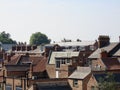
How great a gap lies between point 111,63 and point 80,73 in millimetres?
6580

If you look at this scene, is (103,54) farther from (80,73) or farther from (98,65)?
(80,73)

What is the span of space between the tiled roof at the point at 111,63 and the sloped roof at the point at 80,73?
457 centimetres

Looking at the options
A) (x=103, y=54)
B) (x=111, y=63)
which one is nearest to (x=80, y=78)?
(x=111, y=63)

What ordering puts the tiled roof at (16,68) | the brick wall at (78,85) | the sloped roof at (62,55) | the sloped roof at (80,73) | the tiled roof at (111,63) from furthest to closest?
1. the tiled roof at (16,68)
2. the sloped roof at (62,55)
3. the tiled roof at (111,63)
4. the sloped roof at (80,73)
5. the brick wall at (78,85)

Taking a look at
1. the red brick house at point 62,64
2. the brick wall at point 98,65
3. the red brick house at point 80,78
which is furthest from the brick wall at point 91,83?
the red brick house at point 62,64

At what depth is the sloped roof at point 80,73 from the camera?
61.3 m

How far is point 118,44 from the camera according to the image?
2928 inches

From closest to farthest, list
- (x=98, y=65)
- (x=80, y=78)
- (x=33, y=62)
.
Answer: (x=80, y=78) → (x=98, y=65) → (x=33, y=62)

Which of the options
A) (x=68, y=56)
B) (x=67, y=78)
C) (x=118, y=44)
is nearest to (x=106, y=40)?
(x=118, y=44)

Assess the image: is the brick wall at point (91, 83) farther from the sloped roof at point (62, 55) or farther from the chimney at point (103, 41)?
the chimney at point (103, 41)

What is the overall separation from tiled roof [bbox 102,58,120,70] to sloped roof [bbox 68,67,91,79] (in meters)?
4.57

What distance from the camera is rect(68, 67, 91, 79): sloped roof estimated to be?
201 ft

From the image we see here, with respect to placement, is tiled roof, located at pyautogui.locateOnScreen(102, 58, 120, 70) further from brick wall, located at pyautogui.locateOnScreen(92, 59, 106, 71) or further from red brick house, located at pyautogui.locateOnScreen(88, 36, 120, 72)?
brick wall, located at pyautogui.locateOnScreen(92, 59, 106, 71)

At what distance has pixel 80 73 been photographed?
206ft
